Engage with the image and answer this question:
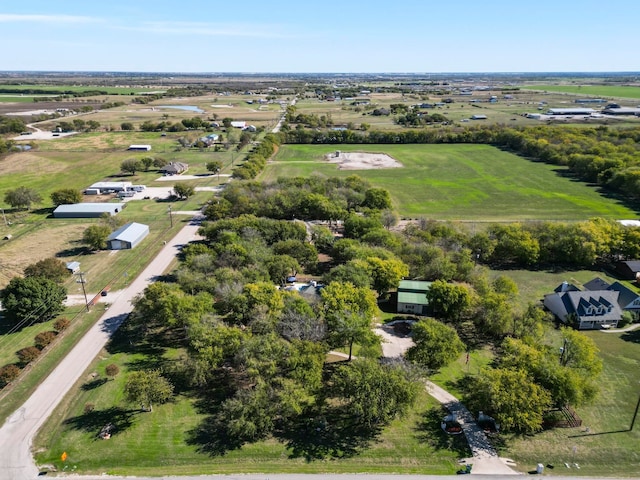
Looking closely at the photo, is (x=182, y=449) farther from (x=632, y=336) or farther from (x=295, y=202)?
(x=295, y=202)

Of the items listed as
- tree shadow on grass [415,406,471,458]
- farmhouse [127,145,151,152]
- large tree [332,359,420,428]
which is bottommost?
tree shadow on grass [415,406,471,458]

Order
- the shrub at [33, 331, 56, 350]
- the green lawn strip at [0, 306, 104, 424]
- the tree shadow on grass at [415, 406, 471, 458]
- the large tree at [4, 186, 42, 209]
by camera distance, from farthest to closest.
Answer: the large tree at [4, 186, 42, 209] < the shrub at [33, 331, 56, 350] < the green lawn strip at [0, 306, 104, 424] < the tree shadow on grass at [415, 406, 471, 458]

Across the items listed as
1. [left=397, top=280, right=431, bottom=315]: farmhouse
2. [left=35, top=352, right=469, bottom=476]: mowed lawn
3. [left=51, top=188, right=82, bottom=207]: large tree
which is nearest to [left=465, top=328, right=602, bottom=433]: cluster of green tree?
[left=35, top=352, right=469, bottom=476]: mowed lawn

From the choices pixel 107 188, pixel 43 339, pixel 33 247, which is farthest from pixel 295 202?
pixel 107 188

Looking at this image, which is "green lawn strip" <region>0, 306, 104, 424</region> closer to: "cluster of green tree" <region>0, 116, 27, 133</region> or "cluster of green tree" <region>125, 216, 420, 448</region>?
"cluster of green tree" <region>125, 216, 420, 448</region>

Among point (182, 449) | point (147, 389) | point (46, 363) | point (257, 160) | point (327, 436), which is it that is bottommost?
point (327, 436)

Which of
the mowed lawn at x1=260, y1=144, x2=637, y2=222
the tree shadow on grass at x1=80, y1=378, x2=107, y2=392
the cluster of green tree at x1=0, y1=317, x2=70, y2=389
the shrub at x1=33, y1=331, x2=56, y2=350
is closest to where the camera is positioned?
the cluster of green tree at x1=0, y1=317, x2=70, y2=389

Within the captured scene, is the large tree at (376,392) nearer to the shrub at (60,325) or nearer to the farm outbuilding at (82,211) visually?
the shrub at (60,325)
